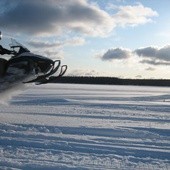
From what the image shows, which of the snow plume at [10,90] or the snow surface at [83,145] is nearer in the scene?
the snow surface at [83,145]

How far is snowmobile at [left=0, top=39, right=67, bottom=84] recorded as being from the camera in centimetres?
841

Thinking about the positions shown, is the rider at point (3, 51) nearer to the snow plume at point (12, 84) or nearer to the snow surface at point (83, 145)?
the snow plume at point (12, 84)

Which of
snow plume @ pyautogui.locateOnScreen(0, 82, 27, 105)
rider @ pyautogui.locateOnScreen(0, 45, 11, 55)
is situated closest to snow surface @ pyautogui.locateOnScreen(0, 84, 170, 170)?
snow plume @ pyautogui.locateOnScreen(0, 82, 27, 105)

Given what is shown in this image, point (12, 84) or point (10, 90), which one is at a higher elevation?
point (12, 84)

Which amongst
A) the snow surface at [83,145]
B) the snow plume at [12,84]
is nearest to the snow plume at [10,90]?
the snow plume at [12,84]

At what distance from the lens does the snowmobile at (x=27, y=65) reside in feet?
27.6

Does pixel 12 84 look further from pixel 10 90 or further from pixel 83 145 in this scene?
pixel 83 145

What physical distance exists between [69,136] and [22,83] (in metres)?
2.74

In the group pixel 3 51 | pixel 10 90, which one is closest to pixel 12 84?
pixel 10 90

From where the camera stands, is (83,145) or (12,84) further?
(12,84)

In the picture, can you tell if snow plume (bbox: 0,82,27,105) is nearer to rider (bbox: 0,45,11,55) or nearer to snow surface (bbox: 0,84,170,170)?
snow surface (bbox: 0,84,170,170)

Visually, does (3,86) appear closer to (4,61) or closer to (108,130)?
(4,61)

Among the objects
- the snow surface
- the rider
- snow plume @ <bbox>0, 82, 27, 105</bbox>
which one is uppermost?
the rider

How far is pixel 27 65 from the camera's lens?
8555 millimetres
